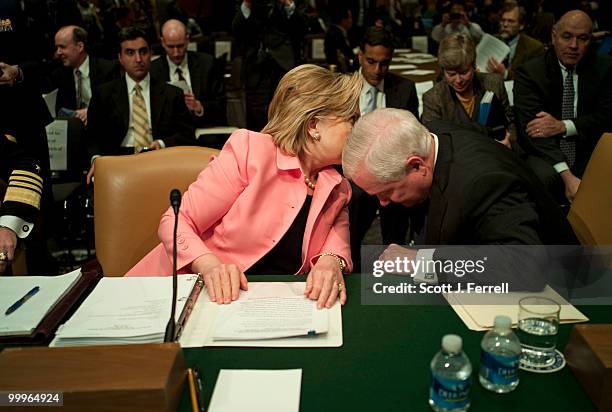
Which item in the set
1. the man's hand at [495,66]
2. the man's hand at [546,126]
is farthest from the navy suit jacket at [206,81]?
the man's hand at [546,126]

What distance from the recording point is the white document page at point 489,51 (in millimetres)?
4988

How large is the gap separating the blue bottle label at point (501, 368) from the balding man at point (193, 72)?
377cm

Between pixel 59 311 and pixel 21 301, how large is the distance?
4.8 inches

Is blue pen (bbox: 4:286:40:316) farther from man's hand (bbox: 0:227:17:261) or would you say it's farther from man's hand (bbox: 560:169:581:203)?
man's hand (bbox: 560:169:581:203)

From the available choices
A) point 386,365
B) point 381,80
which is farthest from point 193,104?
point 386,365

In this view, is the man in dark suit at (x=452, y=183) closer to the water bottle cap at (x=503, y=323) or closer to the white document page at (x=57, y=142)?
the water bottle cap at (x=503, y=323)

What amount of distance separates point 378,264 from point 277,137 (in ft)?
1.81

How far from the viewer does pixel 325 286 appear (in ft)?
5.76

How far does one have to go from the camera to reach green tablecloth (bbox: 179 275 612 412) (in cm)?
132

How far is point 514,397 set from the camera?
133cm

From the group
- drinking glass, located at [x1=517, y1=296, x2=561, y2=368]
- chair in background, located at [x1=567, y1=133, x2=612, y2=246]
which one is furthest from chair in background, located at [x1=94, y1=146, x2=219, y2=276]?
chair in background, located at [x1=567, y1=133, x2=612, y2=246]

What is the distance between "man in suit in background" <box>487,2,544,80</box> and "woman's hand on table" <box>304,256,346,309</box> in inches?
165

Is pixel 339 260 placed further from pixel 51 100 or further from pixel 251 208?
pixel 51 100

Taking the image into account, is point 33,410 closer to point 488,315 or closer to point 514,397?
point 514,397
